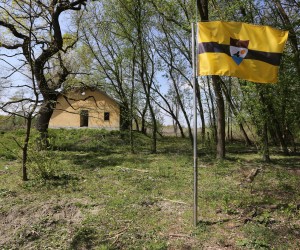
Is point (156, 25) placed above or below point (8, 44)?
above

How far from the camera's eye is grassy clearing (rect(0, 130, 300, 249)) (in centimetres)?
566

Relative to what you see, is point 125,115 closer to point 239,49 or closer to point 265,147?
point 265,147

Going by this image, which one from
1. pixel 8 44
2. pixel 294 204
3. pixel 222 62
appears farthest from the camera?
pixel 8 44

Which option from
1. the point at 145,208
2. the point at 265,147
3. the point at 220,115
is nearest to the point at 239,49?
the point at 145,208

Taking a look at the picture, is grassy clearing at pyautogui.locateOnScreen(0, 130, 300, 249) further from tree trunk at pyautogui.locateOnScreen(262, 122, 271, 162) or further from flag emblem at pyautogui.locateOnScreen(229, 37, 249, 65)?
flag emblem at pyautogui.locateOnScreen(229, 37, 249, 65)

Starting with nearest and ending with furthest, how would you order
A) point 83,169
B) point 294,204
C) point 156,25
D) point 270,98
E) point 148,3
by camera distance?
point 294,204 < point 83,169 < point 270,98 < point 148,3 < point 156,25

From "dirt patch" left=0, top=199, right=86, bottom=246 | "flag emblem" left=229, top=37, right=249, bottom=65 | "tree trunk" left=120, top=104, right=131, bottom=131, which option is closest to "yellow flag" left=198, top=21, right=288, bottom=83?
"flag emblem" left=229, top=37, right=249, bottom=65

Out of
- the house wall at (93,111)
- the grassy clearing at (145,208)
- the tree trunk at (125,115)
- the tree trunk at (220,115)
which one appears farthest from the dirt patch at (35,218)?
the house wall at (93,111)

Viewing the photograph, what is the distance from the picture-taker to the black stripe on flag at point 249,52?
6.03 metres

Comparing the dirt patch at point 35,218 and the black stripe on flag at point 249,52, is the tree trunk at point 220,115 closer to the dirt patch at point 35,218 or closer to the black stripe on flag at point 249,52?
the black stripe on flag at point 249,52

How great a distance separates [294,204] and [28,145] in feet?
25.0

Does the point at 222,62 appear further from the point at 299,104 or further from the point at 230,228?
the point at 299,104

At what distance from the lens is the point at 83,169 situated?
11820 millimetres

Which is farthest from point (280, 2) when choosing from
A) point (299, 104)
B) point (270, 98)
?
point (299, 104)
